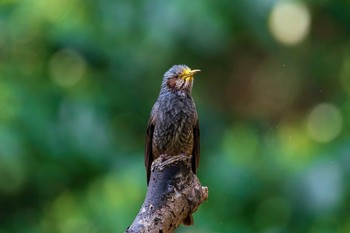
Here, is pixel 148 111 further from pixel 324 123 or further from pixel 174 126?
pixel 174 126

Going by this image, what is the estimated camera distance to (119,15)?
7500mm

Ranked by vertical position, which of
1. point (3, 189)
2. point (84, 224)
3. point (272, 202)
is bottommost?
point (272, 202)

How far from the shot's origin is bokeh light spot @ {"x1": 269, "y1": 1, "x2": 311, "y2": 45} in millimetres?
7684

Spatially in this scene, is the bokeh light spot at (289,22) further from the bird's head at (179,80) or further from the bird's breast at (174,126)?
the bird's breast at (174,126)

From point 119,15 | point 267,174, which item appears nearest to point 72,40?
point 119,15

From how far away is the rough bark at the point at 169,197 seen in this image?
11.8 ft

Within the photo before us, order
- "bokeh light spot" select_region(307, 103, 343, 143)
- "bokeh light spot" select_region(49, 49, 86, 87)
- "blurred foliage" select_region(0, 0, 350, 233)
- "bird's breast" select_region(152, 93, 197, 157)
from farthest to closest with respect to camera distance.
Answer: "bokeh light spot" select_region(49, 49, 86, 87) → "bokeh light spot" select_region(307, 103, 343, 143) → "blurred foliage" select_region(0, 0, 350, 233) → "bird's breast" select_region(152, 93, 197, 157)

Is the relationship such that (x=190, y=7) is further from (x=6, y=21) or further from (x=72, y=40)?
(x=6, y=21)

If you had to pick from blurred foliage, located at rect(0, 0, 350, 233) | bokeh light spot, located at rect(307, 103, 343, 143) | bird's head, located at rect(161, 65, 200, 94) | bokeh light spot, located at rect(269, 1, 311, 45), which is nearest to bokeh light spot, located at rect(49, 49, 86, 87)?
blurred foliage, located at rect(0, 0, 350, 233)

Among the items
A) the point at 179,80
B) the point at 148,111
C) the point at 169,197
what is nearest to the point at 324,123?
the point at 148,111

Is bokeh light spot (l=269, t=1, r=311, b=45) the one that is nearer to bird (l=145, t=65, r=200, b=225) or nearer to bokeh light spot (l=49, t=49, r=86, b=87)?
bokeh light spot (l=49, t=49, r=86, b=87)

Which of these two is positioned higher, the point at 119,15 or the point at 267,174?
the point at 119,15

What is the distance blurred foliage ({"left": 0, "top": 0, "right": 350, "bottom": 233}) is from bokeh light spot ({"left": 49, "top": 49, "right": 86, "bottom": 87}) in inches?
0.4

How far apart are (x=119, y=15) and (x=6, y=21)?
819 millimetres
